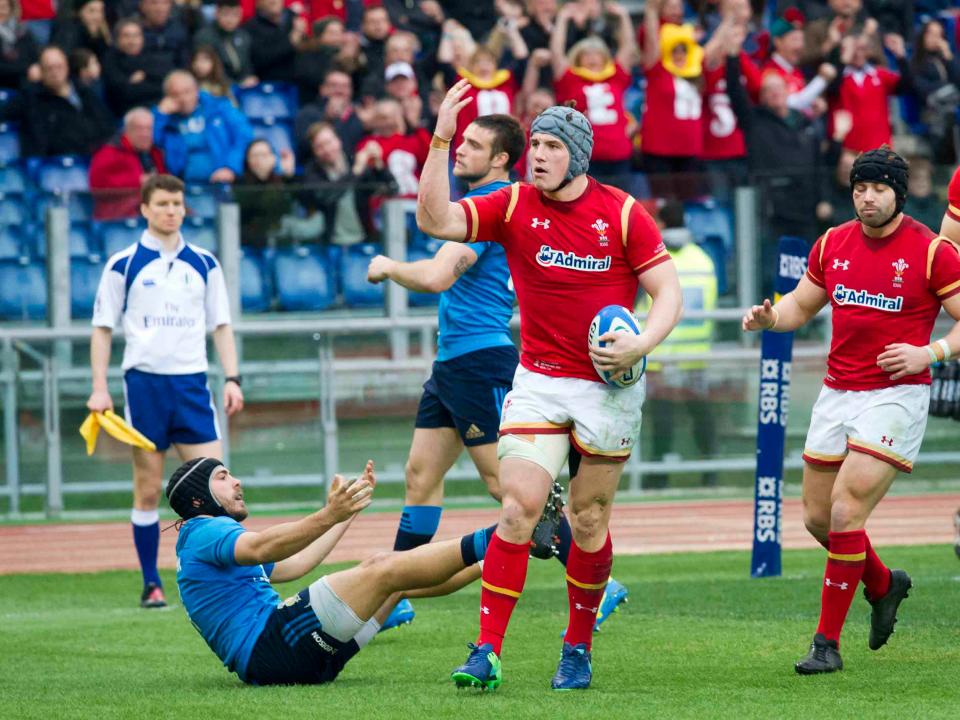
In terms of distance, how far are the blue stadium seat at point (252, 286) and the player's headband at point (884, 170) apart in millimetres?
8486

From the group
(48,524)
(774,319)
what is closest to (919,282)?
(774,319)

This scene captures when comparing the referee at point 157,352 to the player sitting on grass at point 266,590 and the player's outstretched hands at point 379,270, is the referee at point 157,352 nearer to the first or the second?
the player sitting on grass at point 266,590

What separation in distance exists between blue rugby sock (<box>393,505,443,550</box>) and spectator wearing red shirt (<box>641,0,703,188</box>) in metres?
8.64

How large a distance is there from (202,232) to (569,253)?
8.52 m

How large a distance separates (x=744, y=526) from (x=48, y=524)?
6048 mm

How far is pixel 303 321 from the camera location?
15.3 meters

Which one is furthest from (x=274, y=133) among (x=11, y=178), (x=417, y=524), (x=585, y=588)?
(x=585, y=588)

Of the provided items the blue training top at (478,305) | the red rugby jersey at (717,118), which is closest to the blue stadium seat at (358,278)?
the red rugby jersey at (717,118)

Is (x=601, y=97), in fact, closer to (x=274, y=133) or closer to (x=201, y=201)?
(x=274, y=133)

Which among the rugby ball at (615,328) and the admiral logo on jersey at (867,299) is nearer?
the rugby ball at (615,328)

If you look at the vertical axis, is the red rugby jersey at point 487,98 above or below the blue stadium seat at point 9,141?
above

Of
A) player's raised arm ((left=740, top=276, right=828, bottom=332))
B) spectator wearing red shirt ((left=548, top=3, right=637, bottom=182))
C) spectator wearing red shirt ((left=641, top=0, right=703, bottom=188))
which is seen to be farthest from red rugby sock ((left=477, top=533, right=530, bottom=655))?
spectator wearing red shirt ((left=641, top=0, right=703, bottom=188))

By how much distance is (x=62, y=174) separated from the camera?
16000 mm

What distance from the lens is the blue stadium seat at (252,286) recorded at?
1506 cm
